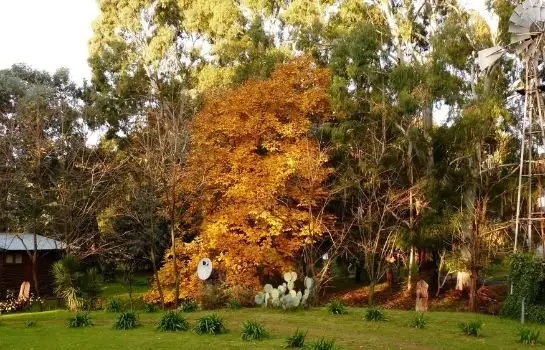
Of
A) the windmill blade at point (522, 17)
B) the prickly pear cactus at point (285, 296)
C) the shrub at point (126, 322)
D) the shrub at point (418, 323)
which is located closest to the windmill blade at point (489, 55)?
the windmill blade at point (522, 17)

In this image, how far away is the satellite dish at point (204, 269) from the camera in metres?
21.2

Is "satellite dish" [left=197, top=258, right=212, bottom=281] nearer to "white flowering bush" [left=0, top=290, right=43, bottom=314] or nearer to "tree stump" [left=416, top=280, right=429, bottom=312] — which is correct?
"white flowering bush" [left=0, top=290, right=43, bottom=314]

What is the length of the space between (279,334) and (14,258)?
797 inches

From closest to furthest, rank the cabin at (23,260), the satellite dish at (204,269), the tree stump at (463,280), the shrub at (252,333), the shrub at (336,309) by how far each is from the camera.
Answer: the shrub at (252,333) < the shrub at (336,309) < the satellite dish at (204,269) < the tree stump at (463,280) < the cabin at (23,260)

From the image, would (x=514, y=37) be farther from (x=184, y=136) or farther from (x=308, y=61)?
(x=184, y=136)

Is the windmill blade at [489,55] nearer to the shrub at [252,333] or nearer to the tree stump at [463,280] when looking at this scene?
the tree stump at [463,280]

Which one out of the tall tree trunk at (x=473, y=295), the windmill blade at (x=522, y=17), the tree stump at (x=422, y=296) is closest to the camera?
the windmill blade at (x=522, y=17)

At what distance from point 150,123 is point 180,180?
5.20 m

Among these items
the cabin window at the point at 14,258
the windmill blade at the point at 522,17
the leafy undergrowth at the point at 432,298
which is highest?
the windmill blade at the point at 522,17

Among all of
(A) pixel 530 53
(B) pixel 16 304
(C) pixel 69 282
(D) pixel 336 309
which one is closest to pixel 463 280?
(D) pixel 336 309

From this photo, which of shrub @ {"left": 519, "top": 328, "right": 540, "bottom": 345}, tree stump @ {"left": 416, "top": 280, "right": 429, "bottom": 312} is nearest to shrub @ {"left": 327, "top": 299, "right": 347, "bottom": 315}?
tree stump @ {"left": 416, "top": 280, "right": 429, "bottom": 312}

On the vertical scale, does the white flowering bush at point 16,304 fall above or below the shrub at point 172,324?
below

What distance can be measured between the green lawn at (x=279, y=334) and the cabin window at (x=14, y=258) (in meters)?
11.9

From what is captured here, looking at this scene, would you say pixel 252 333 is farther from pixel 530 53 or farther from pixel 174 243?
pixel 530 53
